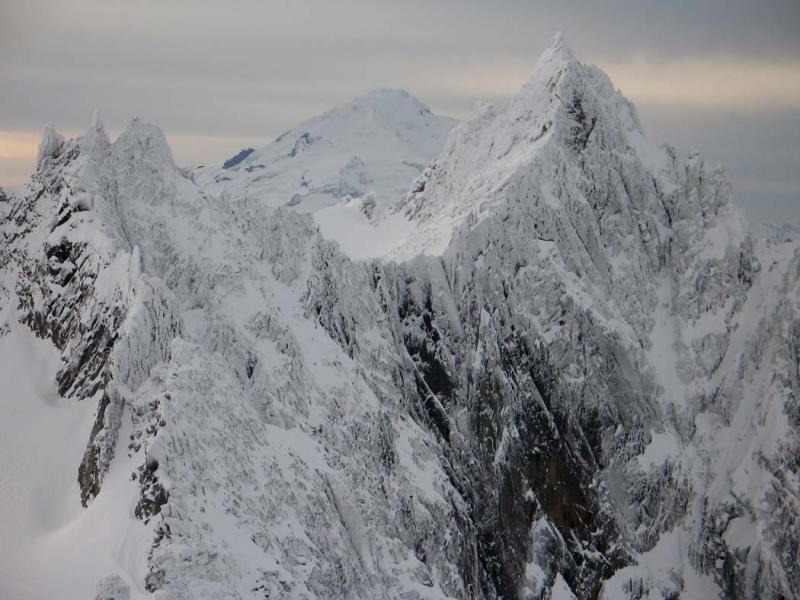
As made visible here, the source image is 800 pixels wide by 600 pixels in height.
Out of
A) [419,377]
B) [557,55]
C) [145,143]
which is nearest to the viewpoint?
[145,143]

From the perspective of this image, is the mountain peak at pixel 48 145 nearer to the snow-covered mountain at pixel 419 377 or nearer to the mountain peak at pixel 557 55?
the snow-covered mountain at pixel 419 377

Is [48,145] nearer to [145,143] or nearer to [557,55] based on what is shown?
[145,143]

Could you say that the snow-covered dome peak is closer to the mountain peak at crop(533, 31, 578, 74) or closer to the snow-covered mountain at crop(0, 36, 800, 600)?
the snow-covered mountain at crop(0, 36, 800, 600)

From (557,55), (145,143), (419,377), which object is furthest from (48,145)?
(557,55)

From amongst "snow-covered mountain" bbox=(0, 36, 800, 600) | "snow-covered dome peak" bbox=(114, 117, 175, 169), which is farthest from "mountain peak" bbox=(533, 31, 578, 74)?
"snow-covered dome peak" bbox=(114, 117, 175, 169)

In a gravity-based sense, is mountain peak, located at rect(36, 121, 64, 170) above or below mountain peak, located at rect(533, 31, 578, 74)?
below

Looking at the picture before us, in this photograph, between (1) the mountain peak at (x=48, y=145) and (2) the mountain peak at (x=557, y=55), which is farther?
(2) the mountain peak at (x=557, y=55)

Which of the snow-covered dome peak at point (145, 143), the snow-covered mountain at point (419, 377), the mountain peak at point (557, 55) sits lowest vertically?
the snow-covered mountain at point (419, 377)

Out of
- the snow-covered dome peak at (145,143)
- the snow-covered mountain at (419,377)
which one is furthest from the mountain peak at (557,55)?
the snow-covered dome peak at (145,143)

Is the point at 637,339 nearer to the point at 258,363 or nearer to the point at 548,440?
the point at 548,440
